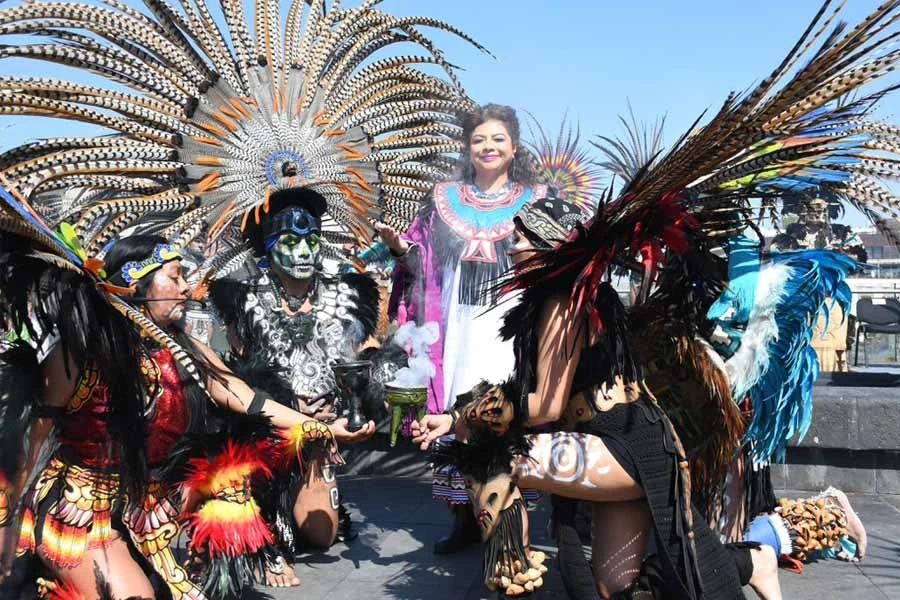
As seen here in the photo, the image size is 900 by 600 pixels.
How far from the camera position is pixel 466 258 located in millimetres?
4406

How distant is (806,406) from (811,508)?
56 centimetres

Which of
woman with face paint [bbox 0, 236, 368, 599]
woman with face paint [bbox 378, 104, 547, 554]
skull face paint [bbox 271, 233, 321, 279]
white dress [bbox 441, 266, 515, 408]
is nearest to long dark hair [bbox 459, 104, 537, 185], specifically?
woman with face paint [bbox 378, 104, 547, 554]

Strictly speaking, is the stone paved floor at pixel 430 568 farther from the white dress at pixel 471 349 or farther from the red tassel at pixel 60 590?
the red tassel at pixel 60 590

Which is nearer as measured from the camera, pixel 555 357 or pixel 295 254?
pixel 555 357

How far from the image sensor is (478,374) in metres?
4.23

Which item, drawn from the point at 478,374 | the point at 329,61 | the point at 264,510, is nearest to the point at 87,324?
the point at 264,510

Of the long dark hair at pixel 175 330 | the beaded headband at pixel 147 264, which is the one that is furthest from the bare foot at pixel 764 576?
the beaded headband at pixel 147 264

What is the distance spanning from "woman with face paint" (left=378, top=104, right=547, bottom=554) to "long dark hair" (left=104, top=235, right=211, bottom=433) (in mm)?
1183

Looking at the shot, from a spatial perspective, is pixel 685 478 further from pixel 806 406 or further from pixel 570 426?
pixel 806 406

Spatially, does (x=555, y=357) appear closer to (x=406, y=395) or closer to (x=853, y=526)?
(x=406, y=395)

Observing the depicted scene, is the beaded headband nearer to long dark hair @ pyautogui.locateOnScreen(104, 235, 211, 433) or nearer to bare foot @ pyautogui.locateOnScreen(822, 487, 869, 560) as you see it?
long dark hair @ pyautogui.locateOnScreen(104, 235, 211, 433)

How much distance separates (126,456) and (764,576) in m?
2.26

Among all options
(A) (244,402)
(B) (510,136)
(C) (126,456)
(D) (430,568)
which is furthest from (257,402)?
(B) (510,136)

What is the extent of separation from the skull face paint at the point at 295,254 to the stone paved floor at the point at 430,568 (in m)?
1.40
